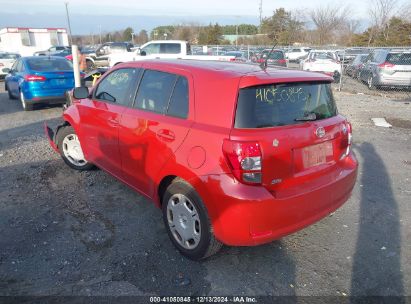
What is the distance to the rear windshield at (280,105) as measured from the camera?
2.69 meters

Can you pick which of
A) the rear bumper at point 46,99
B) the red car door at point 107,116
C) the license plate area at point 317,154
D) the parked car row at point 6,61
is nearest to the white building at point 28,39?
the parked car row at point 6,61

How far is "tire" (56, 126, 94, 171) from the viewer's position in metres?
5.26

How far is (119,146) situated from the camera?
3.88m

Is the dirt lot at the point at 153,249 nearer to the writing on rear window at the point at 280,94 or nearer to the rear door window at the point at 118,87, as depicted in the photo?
the rear door window at the point at 118,87

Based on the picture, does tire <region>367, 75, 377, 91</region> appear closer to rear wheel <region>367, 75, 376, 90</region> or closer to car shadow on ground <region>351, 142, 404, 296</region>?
rear wheel <region>367, 75, 376, 90</region>

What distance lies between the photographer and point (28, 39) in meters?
36.4

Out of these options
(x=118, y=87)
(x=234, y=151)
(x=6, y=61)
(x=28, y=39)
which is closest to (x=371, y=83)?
(x=118, y=87)

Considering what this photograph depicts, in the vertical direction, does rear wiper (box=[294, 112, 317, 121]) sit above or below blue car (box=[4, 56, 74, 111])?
above

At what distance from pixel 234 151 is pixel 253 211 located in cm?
48

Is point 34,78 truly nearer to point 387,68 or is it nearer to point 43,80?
point 43,80

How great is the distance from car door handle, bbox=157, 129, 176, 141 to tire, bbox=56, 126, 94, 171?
247cm

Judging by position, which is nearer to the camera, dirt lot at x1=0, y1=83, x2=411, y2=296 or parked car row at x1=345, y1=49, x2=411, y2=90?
dirt lot at x1=0, y1=83, x2=411, y2=296

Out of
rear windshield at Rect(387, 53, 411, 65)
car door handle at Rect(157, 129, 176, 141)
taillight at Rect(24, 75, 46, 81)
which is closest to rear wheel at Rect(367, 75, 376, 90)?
rear windshield at Rect(387, 53, 411, 65)

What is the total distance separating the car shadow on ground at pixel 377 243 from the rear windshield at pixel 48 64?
909 cm
